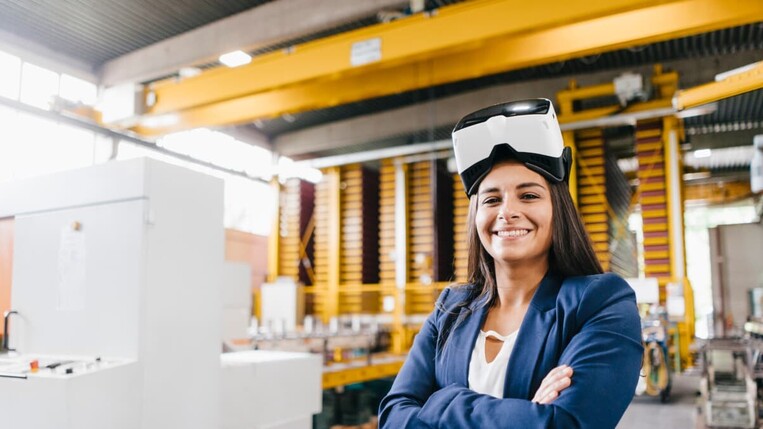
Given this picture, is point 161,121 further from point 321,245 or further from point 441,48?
point 321,245

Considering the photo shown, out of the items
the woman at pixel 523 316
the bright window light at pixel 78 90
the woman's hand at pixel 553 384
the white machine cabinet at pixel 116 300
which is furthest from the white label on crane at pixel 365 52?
the woman's hand at pixel 553 384

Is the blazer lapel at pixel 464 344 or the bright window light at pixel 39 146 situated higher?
the bright window light at pixel 39 146

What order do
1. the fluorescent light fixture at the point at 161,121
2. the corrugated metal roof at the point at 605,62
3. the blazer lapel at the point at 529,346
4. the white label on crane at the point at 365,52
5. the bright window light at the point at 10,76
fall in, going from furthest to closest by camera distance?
the corrugated metal roof at the point at 605,62 < the bright window light at the point at 10,76 < the fluorescent light fixture at the point at 161,121 < the white label on crane at the point at 365,52 < the blazer lapel at the point at 529,346

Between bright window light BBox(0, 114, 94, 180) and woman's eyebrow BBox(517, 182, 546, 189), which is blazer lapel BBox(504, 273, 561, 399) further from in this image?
bright window light BBox(0, 114, 94, 180)

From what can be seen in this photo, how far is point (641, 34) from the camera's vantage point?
6.12 meters

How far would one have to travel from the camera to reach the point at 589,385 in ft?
4.36

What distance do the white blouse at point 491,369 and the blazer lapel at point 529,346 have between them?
0.03 m

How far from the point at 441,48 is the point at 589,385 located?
5.31 meters

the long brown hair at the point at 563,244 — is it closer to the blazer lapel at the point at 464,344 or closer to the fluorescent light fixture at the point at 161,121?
the blazer lapel at the point at 464,344

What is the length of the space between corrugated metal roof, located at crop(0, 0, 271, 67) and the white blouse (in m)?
7.79

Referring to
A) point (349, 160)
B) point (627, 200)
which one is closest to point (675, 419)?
point (349, 160)

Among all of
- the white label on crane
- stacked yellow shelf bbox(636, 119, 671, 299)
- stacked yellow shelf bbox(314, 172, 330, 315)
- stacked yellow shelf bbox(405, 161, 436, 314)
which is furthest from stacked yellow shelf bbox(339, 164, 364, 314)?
the white label on crane

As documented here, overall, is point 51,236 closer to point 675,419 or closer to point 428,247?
point 675,419

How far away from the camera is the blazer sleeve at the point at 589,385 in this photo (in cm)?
132
